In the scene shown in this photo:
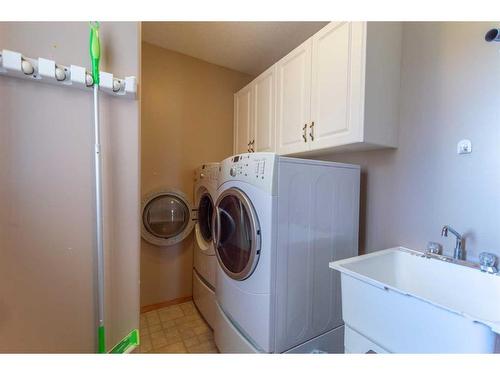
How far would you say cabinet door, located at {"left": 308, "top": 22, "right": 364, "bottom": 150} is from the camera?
4.03 ft

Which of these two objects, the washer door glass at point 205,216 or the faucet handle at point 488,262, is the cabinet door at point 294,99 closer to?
the washer door glass at point 205,216

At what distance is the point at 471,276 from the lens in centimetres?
95

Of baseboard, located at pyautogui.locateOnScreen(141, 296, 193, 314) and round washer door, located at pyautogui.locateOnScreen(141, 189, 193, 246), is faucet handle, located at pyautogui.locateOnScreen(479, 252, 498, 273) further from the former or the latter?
baseboard, located at pyautogui.locateOnScreen(141, 296, 193, 314)

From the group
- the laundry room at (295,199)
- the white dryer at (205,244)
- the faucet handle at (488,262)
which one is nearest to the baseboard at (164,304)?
the white dryer at (205,244)

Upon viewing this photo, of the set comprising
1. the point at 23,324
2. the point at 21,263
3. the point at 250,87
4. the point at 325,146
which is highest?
the point at 250,87

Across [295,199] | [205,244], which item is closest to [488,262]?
[295,199]

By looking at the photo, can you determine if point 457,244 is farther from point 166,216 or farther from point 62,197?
point 166,216

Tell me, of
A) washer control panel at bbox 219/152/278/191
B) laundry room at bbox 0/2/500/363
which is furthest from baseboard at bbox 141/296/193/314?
washer control panel at bbox 219/152/278/191

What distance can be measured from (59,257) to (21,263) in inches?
4.5

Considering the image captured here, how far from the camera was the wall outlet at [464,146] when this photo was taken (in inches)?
41.8

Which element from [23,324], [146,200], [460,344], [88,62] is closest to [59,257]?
[23,324]

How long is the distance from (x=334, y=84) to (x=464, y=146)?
0.75 m

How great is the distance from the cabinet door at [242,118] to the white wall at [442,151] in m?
1.23
